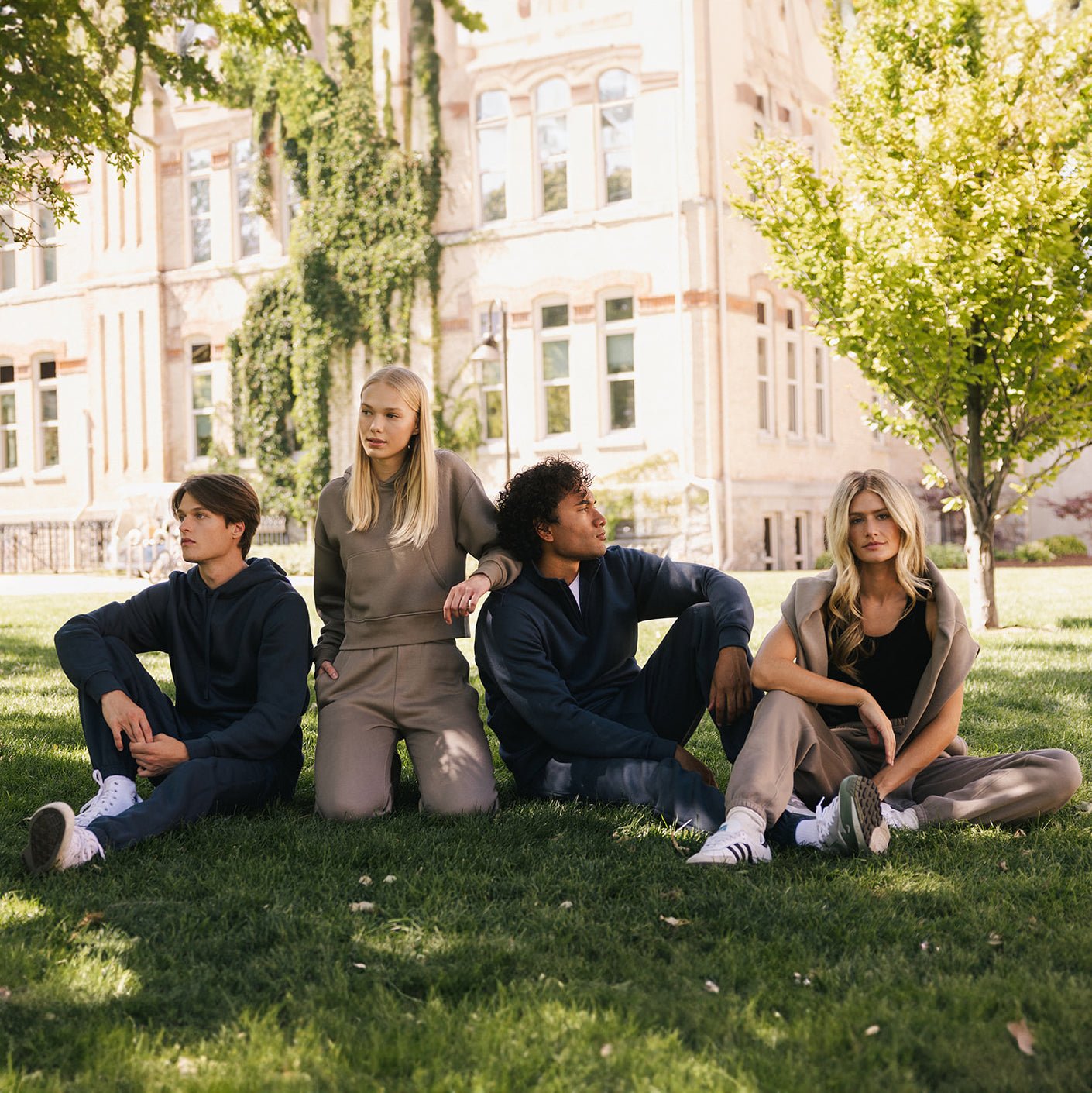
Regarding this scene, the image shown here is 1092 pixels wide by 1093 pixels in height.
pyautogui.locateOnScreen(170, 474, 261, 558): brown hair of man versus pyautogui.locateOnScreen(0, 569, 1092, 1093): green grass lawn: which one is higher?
pyautogui.locateOnScreen(170, 474, 261, 558): brown hair of man

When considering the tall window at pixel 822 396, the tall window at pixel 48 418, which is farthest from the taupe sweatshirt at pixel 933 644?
the tall window at pixel 48 418

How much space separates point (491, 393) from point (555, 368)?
3.95ft

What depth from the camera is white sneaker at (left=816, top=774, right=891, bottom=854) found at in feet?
11.8

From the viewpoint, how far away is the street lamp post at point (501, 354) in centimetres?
1688

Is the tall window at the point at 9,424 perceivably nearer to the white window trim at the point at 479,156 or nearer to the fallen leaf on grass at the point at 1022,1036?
the white window trim at the point at 479,156

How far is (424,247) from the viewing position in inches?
813

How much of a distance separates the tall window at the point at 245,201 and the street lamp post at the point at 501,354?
5180mm

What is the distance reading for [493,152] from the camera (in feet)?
67.4

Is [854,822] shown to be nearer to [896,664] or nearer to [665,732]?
[896,664]

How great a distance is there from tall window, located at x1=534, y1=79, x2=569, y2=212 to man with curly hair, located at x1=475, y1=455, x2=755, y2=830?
16453mm

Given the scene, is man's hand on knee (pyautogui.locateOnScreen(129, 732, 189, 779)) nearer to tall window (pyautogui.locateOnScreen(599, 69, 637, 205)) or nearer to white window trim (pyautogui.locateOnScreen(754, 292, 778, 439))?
white window trim (pyautogui.locateOnScreen(754, 292, 778, 439))

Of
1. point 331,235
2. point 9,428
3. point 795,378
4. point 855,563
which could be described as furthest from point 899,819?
point 9,428

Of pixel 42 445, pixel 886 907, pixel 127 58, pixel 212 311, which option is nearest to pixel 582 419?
pixel 212 311

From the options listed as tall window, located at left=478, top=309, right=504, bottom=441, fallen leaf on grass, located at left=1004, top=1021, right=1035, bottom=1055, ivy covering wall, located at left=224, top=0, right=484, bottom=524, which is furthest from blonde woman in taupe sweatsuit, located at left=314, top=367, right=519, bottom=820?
ivy covering wall, located at left=224, top=0, right=484, bottom=524
